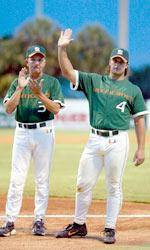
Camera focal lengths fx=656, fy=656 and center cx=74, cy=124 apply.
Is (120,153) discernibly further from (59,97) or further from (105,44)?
(105,44)

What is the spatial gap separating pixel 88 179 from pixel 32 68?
4.39ft

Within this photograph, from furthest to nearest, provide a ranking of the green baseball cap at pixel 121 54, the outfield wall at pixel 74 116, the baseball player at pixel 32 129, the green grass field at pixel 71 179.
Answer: the outfield wall at pixel 74 116, the green grass field at pixel 71 179, the baseball player at pixel 32 129, the green baseball cap at pixel 121 54

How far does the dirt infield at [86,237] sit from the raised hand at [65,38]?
2001mm

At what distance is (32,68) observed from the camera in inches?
277

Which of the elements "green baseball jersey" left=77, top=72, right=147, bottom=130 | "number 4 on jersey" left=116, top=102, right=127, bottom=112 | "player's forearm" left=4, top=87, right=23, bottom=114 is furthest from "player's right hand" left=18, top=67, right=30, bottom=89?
"number 4 on jersey" left=116, top=102, right=127, bottom=112

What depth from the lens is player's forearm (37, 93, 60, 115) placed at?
676cm

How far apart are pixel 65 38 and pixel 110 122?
0.97m

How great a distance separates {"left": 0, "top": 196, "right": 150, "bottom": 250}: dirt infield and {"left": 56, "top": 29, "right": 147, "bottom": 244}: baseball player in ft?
0.84

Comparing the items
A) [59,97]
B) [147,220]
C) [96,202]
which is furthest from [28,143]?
[96,202]

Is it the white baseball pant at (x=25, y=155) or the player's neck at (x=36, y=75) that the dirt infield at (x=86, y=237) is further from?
the player's neck at (x=36, y=75)

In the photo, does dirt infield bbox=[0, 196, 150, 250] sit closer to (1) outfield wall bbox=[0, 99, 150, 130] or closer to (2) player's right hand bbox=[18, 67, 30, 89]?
(2) player's right hand bbox=[18, 67, 30, 89]

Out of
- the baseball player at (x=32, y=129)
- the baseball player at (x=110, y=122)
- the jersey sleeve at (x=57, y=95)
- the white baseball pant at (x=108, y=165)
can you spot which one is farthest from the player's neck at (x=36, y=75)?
the white baseball pant at (x=108, y=165)

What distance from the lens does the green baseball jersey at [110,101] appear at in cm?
672

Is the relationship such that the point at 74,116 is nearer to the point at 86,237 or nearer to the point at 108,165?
the point at 86,237
